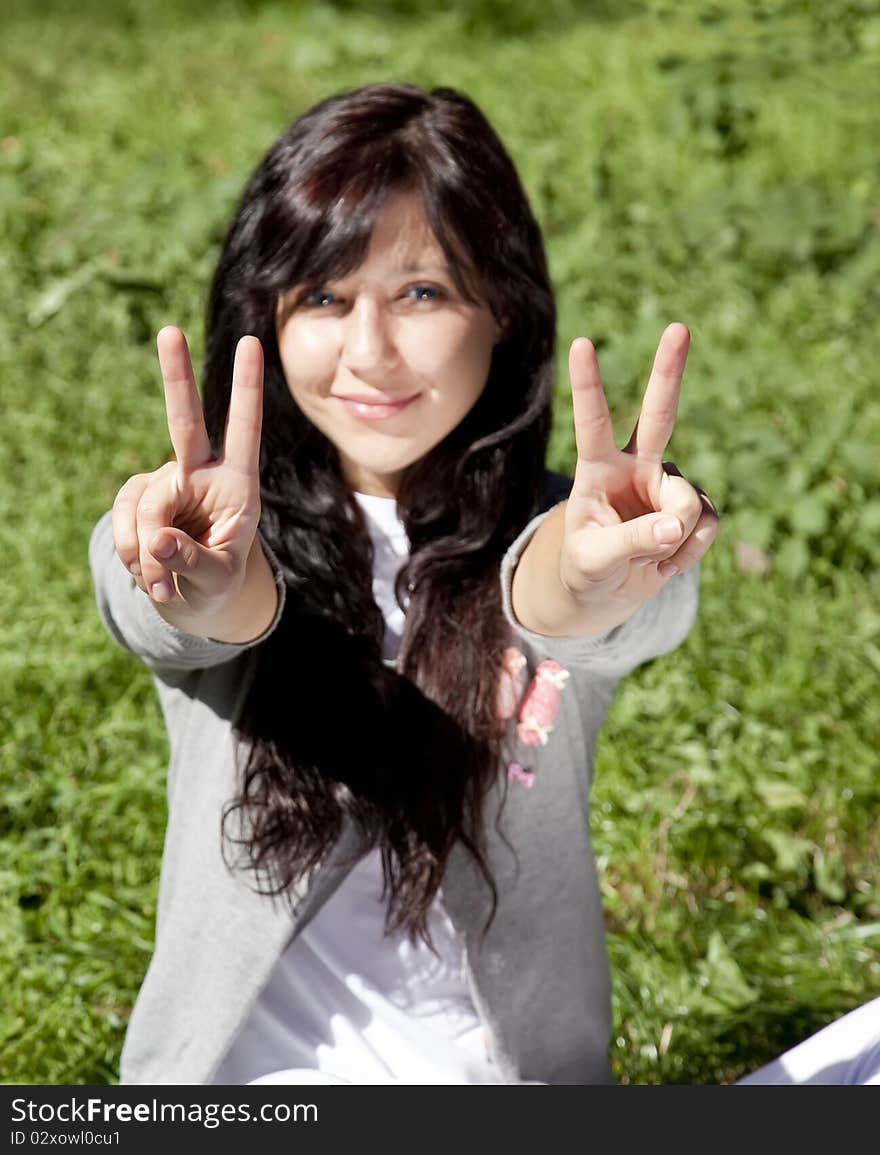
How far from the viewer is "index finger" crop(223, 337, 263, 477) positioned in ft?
5.01

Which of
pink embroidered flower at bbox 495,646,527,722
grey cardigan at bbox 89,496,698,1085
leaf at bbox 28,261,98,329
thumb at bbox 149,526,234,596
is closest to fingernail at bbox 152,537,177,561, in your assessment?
thumb at bbox 149,526,234,596

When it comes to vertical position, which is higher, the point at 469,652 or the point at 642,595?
the point at 642,595

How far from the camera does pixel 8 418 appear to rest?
13.0 feet

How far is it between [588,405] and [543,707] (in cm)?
55

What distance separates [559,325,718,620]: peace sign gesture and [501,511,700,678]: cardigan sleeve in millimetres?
106

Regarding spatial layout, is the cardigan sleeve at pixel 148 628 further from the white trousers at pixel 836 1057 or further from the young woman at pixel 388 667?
Result: the white trousers at pixel 836 1057

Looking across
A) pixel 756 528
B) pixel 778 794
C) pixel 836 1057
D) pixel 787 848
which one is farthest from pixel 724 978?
pixel 756 528

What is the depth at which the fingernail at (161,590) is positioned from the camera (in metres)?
1.47

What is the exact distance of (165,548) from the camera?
4.75ft

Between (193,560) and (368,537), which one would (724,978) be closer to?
(368,537)

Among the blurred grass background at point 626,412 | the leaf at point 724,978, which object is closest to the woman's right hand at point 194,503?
the blurred grass background at point 626,412

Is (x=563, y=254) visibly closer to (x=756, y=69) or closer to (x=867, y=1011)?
(x=756, y=69)

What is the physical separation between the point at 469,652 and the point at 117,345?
8.78 ft
